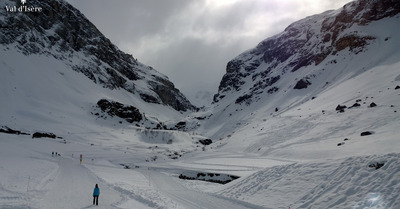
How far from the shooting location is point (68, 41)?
121312 millimetres

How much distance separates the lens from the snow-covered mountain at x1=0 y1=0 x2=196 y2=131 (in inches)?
3273

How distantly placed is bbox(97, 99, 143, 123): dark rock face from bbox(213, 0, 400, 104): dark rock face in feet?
160

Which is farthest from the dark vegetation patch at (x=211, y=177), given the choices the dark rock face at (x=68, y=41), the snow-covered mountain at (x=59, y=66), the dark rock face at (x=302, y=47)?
the dark rock face at (x=68, y=41)

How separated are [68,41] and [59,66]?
21.5m

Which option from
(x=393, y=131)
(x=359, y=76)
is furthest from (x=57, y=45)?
(x=393, y=131)

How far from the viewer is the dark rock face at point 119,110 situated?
308 feet

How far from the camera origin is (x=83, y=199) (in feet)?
66.3

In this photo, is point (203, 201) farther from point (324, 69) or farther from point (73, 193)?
point (324, 69)

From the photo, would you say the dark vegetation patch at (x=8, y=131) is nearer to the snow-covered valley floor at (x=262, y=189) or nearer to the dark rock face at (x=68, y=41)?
the snow-covered valley floor at (x=262, y=189)

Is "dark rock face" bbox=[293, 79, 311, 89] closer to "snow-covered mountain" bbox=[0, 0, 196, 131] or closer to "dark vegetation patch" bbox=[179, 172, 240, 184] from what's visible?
"snow-covered mountain" bbox=[0, 0, 196, 131]

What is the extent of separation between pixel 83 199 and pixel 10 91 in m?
72.3

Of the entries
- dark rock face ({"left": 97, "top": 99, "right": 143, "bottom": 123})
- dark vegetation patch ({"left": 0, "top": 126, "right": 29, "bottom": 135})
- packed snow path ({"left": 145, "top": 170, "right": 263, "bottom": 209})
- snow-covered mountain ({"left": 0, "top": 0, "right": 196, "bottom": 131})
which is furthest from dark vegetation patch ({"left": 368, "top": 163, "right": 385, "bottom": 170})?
dark rock face ({"left": 97, "top": 99, "right": 143, "bottom": 123})

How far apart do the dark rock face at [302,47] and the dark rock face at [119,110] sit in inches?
1919

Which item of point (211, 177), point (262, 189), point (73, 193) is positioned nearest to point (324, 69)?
point (211, 177)
